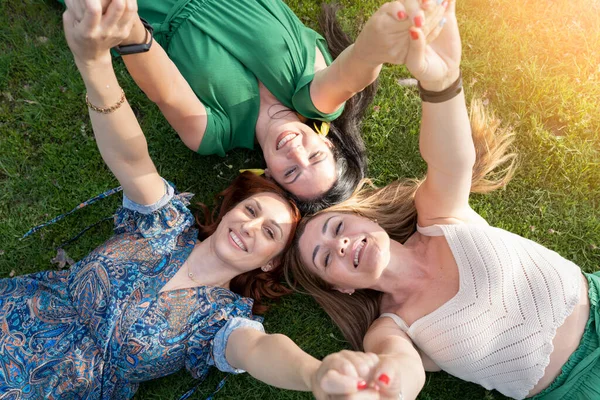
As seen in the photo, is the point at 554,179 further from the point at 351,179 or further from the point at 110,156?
the point at 110,156

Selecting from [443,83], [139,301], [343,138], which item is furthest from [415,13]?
[139,301]

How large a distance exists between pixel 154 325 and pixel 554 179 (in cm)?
434

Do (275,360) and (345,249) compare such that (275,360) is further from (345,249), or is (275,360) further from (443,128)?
(443,128)

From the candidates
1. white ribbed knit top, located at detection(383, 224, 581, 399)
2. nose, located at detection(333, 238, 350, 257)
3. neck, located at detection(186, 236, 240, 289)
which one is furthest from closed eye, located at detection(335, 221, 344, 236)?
neck, located at detection(186, 236, 240, 289)

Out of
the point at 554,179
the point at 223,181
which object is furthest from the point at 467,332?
the point at 223,181

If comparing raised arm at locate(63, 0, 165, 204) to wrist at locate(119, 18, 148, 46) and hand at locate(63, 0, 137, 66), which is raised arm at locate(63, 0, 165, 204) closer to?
hand at locate(63, 0, 137, 66)

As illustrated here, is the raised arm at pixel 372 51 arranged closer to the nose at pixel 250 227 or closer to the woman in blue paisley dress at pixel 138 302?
the woman in blue paisley dress at pixel 138 302

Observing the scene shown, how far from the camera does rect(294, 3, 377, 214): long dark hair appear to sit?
4539mm

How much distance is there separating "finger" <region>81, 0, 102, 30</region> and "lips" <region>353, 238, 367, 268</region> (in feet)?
7.93

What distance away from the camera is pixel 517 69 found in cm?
565

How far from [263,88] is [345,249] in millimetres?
2012

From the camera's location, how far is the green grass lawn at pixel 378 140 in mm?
5117

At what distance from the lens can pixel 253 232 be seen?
415cm

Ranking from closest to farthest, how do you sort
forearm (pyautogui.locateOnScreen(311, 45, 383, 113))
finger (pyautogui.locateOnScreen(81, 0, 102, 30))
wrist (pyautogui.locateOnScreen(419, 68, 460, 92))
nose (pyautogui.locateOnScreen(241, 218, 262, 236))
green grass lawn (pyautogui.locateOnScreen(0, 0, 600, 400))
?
finger (pyautogui.locateOnScreen(81, 0, 102, 30))
wrist (pyautogui.locateOnScreen(419, 68, 460, 92))
nose (pyautogui.locateOnScreen(241, 218, 262, 236))
forearm (pyautogui.locateOnScreen(311, 45, 383, 113))
green grass lawn (pyautogui.locateOnScreen(0, 0, 600, 400))
